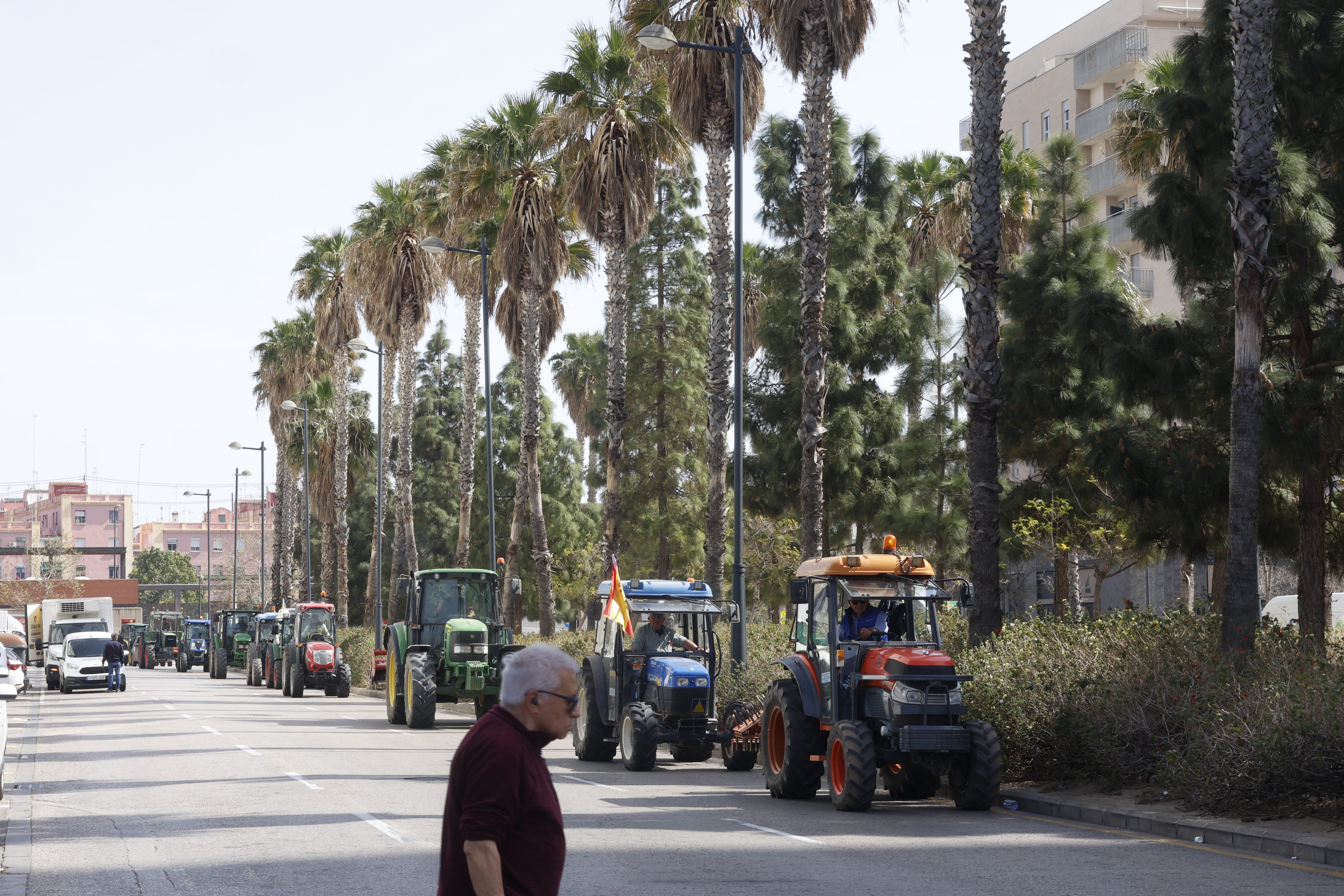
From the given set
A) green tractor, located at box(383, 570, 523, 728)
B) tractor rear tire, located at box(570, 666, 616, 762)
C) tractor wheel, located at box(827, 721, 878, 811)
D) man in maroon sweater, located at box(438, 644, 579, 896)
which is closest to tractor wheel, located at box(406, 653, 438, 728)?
green tractor, located at box(383, 570, 523, 728)

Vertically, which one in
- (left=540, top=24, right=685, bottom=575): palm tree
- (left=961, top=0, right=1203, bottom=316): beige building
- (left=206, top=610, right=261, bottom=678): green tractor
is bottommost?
(left=206, top=610, right=261, bottom=678): green tractor

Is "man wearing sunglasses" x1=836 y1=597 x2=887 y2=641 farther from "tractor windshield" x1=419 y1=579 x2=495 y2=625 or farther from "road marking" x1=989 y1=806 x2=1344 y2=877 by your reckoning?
"tractor windshield" x1=419 y1=579 x2=495 y2=625

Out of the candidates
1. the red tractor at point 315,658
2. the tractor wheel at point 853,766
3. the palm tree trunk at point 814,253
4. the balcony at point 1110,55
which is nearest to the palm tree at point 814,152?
the palm tree trunk at point 814,253

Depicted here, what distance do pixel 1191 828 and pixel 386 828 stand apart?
7085 mm

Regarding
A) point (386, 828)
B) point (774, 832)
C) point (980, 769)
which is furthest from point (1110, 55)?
point (386, 828)

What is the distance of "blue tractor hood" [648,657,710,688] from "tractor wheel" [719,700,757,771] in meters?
0.63

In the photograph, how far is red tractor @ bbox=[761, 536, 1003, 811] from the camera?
13.9 meters

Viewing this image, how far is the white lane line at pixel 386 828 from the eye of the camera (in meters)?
12.3

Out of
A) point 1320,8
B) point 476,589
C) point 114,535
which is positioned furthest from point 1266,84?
point 114,535

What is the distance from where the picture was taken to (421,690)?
26.2 m

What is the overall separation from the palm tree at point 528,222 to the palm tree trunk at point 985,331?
18.1m

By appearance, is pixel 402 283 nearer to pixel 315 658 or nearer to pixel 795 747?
pixel 315 658

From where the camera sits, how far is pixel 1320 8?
61.3ft

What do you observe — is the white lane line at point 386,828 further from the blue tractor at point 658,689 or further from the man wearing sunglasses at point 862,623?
the man wearing sunglasses at point 862,623
